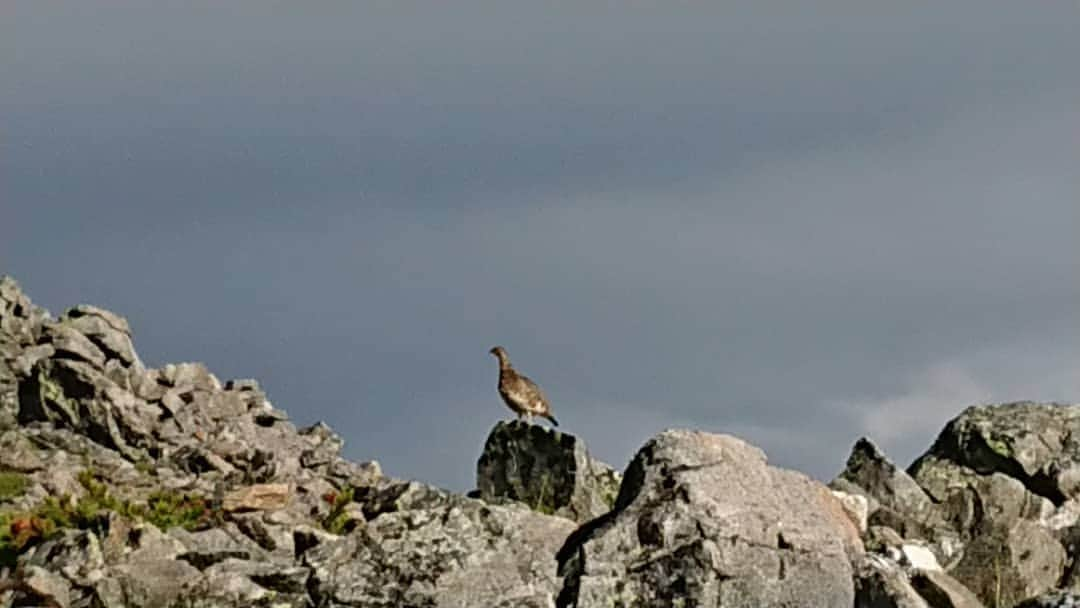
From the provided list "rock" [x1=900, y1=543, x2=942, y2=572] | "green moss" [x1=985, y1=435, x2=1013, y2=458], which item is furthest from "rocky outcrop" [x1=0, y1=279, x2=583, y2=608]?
"green moss" [x1=985, y1=435, x2=1013, y2=458]

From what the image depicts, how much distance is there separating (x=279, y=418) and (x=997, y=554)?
80.9ft

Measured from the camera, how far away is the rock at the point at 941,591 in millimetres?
23438

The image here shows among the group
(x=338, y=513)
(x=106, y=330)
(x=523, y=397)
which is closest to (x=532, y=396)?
(x=523, y=397)

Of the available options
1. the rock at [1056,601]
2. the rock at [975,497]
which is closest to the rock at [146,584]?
the rock at [1056,601]

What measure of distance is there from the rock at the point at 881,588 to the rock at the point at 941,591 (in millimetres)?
428

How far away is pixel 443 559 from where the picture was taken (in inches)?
916

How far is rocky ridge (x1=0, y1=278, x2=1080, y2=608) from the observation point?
22766 mm

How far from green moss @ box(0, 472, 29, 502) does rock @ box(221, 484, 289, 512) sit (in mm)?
5409

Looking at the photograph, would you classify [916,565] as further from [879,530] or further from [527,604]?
[527,604]

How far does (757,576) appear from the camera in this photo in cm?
2247

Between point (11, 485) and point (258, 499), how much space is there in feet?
25.0

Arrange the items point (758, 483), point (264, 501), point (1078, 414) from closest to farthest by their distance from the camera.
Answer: point (758, 483) → point (264, 501) → point (1078, 414)

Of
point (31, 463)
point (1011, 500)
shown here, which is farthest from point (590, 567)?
point (31, 463)

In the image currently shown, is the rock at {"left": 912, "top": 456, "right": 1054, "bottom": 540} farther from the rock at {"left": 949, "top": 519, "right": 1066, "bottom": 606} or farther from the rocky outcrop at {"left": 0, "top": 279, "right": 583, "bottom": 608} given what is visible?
the rocky outcrop at {"left": 0, "top": 279, "right": 583, "bottom": 608}
